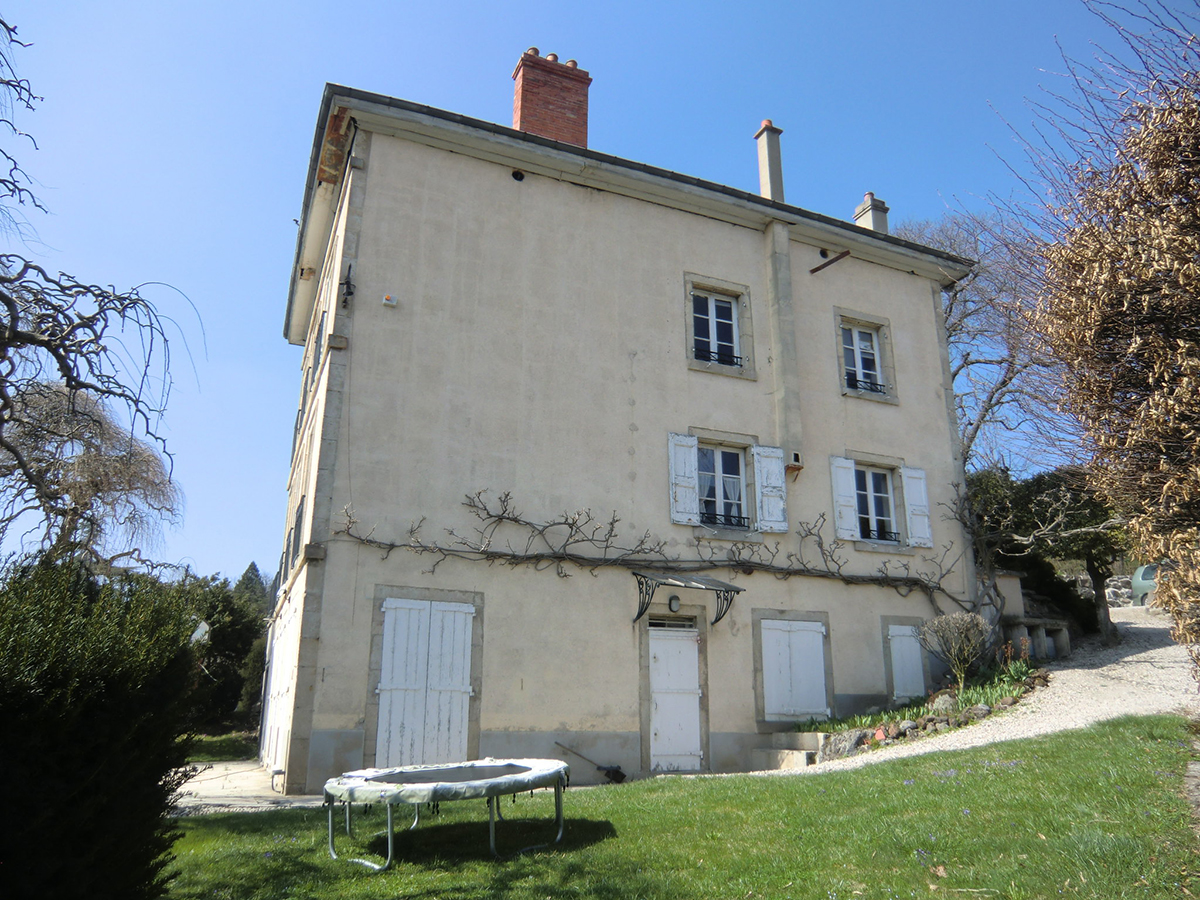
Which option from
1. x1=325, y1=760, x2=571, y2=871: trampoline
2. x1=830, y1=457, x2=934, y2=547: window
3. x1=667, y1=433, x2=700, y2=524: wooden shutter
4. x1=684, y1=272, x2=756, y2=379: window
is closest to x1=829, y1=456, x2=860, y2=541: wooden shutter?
x1=830, y1=457, x2=934, y2=547: window

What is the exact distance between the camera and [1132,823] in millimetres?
4742

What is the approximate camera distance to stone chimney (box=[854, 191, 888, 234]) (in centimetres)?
1594

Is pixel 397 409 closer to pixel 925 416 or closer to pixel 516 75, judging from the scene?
pixel 516 75

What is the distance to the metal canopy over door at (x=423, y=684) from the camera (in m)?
9.38

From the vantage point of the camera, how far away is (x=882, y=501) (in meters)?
13.6

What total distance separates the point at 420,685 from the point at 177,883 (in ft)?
15.5

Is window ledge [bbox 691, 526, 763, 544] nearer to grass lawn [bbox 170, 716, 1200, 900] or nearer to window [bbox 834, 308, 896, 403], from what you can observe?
window [bbox 834, 308, 896, 403]

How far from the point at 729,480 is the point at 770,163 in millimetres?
5843

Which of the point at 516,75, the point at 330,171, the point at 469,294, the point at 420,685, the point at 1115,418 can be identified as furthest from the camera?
the point at 516,75

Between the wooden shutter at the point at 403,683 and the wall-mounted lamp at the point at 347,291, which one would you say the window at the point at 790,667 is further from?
the wall-mounted lamp at the point at 347,291

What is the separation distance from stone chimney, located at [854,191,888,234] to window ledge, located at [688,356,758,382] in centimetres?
492

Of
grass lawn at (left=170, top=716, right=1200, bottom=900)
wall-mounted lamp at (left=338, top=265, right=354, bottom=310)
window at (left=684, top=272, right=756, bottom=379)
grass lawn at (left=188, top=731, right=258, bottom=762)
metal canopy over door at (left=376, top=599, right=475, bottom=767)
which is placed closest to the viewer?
grass lawn at (left=170, top=716, right=1200, bottom=900)

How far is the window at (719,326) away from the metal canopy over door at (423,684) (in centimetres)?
525

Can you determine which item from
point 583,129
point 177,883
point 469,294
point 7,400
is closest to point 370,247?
point 469,294
